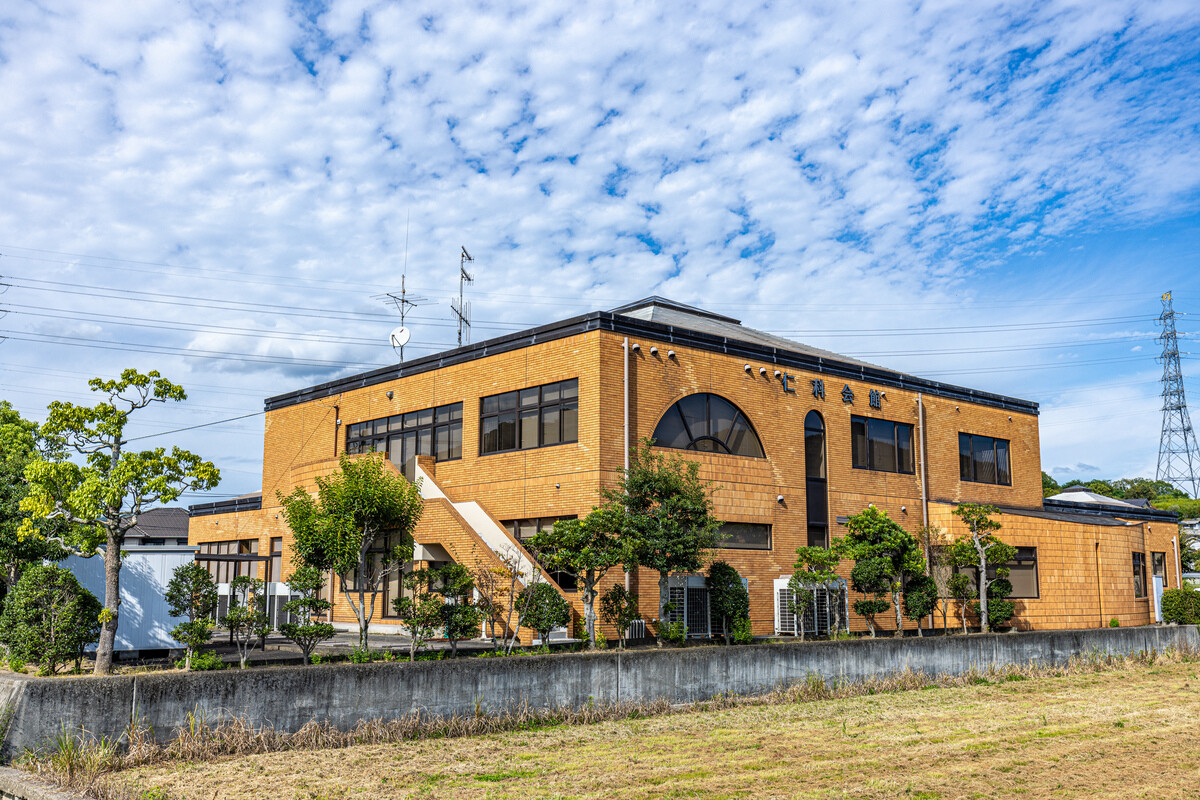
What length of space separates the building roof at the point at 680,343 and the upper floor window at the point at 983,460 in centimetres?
128

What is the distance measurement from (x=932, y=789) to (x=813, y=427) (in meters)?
16.8

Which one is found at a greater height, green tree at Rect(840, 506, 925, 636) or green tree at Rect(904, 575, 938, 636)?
green tree at Rect(840, 506, 925, 636)

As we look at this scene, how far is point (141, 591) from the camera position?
18.1 meters

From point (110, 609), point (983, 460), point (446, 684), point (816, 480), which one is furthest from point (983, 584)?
point (110, 609)

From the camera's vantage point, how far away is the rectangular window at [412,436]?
2616cm

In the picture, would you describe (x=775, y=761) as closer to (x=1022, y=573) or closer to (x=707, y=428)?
(x=707, y=428)

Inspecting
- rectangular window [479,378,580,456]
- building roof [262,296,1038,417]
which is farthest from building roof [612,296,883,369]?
rectangular window [479,378,580,456]

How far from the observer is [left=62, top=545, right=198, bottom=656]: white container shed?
17.8 m

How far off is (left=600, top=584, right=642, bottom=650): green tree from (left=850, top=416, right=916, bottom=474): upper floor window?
10189 mm

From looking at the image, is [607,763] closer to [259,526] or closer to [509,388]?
[509,388]

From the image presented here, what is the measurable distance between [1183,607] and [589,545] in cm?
2244

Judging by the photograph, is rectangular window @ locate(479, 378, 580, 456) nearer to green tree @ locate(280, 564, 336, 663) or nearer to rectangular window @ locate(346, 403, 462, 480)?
rectangular window @ locate(346, 403, 462, 480)

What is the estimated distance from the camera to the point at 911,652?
19453mm

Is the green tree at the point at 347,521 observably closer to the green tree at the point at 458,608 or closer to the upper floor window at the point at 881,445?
the green tree at the point at 458,608
